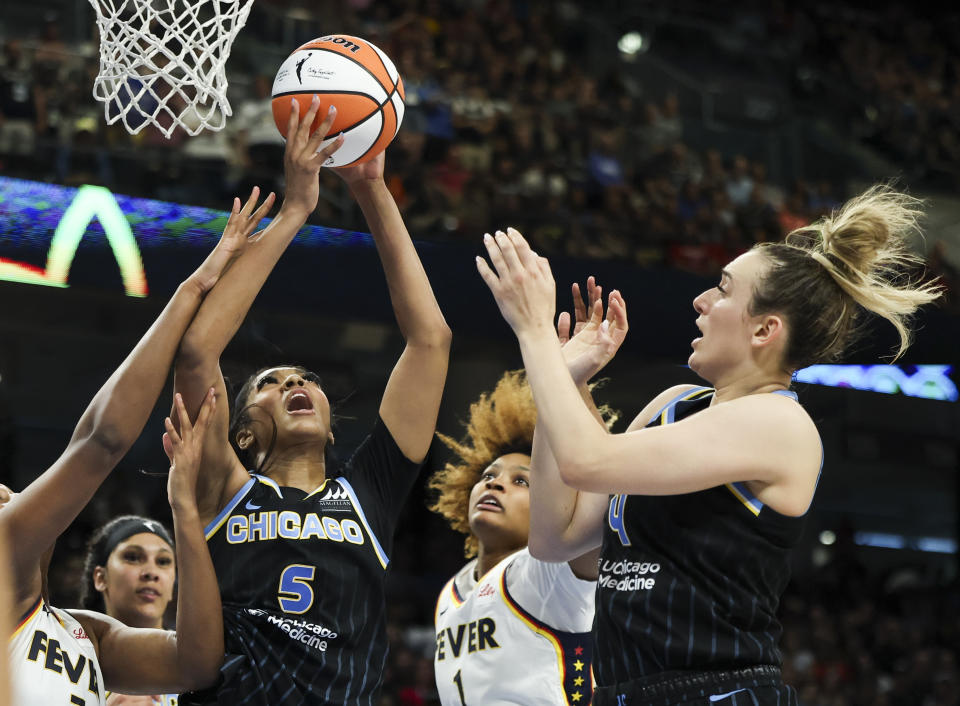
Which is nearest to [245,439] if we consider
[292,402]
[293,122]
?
[292,402]

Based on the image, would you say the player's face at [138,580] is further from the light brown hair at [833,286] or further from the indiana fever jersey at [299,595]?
the light brown hair at [833,286]

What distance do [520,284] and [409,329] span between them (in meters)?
0.92

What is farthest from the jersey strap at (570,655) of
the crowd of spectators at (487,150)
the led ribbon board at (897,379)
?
the led ribbon board at (897,379)

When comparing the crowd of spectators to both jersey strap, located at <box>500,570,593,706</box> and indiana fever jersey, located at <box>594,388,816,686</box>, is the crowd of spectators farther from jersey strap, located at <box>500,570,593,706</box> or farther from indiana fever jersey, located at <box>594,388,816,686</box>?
indiana fever jersey, located at <box>594,388,816,686</box>

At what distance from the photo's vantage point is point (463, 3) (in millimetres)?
12734

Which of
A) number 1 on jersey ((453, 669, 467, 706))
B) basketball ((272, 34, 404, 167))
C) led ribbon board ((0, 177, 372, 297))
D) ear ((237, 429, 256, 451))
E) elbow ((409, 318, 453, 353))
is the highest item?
led ribbon board ((0, 177, 372, 297))

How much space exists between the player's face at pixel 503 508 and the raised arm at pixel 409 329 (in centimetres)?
80

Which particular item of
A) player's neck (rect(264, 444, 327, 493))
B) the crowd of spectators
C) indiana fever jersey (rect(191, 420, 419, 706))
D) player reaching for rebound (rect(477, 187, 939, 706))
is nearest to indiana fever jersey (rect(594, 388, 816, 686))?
player reaching for rebound (rect(477, 187, 939, 706))

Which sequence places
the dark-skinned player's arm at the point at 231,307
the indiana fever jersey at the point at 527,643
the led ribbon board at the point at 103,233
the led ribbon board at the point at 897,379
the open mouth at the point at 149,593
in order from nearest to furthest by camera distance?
the dark-skinned player's arm at the point at 231,307 → the indiana fever jersey at the point at 527,643 → the open mouth at the point at 149,593 → the led ribbon board at the point at 103,233 → the led ribbon board at the point at 897,379

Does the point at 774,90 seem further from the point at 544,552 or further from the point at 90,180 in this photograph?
the point at 544,552

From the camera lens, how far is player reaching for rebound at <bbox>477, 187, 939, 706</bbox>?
96.9 inches

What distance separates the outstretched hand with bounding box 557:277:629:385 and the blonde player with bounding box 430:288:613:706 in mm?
858

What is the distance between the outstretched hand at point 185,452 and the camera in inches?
114

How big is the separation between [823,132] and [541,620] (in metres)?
10.1
